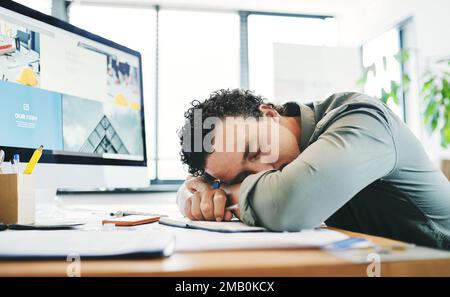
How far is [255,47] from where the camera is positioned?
3393 mm

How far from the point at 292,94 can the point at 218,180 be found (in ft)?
6.81

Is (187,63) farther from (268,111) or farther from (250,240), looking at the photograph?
(250,240)

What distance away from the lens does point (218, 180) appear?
2.39 feet

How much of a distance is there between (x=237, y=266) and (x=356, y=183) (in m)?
0.23

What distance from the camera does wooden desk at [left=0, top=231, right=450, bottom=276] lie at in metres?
0.28

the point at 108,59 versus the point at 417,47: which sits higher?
the point at 417,47

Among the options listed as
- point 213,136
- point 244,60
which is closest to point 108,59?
point 213,136

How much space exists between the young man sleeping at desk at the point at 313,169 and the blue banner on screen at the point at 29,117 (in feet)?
0.78

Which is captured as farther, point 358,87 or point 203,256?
point 358,87

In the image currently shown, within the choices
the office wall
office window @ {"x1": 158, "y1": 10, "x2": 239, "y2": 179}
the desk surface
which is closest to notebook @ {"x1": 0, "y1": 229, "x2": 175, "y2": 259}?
the desk surface

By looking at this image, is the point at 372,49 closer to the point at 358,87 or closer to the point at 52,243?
the point at 358,87

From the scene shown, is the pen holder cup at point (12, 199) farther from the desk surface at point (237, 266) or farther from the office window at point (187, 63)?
the office window at point (187, 63)

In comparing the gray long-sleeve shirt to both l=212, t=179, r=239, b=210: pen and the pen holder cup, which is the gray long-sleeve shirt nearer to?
l=212, t=179, r=239, b=210: pen

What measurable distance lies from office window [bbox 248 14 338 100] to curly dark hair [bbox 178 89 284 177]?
2499mm
